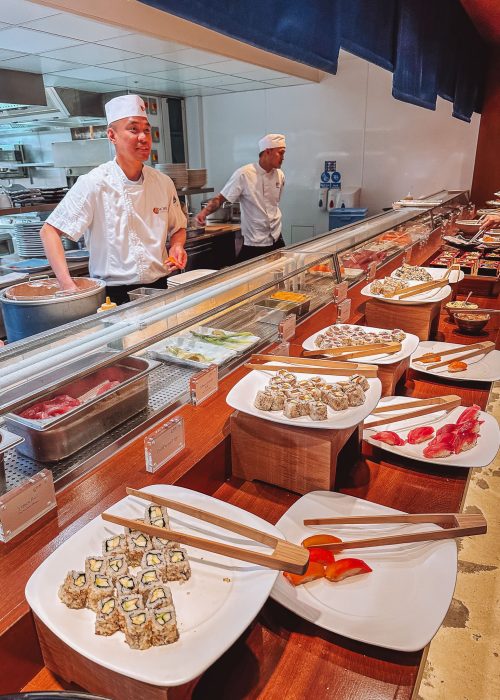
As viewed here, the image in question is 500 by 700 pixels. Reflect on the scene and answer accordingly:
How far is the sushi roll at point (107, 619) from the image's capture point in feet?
2.72

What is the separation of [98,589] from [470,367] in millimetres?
1834

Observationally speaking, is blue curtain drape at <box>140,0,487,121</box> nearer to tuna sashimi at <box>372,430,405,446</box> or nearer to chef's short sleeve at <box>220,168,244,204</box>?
tuna sashimi at <box>372,430,405,446</box>

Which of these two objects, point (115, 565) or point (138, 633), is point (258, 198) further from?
point (138, 633)

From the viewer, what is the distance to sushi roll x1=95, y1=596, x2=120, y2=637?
83 cm

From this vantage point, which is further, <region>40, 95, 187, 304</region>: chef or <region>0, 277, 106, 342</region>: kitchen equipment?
<region>40, 95, 187, 304</region>: chef

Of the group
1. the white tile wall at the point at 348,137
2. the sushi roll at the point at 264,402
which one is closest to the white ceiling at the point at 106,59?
the white tile wall at the point at 348,137

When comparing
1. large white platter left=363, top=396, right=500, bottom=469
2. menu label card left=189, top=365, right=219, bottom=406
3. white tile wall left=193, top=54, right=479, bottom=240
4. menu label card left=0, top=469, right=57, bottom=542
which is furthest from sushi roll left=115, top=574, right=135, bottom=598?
white tile wall left=193, top=54, right=479, bottom=240

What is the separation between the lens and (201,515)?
41.4 inches

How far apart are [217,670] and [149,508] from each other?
333 mm

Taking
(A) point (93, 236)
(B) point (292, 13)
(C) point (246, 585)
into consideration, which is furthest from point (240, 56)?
(C) point (246, 585)

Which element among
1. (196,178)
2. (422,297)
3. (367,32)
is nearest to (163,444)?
(422,297)

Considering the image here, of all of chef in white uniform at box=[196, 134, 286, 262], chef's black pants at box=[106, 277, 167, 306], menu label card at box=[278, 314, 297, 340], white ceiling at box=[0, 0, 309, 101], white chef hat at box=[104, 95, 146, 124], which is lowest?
chef's black pants at box=[106, 277, 167, 306]

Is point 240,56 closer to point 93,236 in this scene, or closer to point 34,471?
point 93,236

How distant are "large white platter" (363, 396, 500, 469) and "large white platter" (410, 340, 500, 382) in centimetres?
38
